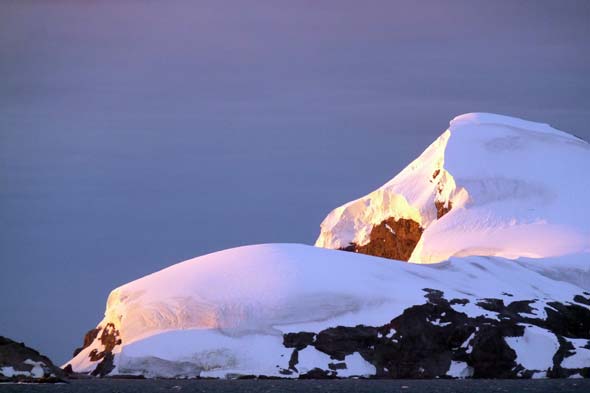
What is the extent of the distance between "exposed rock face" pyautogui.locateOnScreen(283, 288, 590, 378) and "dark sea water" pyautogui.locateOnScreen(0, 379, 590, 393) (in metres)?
3.73

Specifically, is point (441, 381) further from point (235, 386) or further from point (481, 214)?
point (481, 214)

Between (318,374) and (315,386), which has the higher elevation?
(318,374)

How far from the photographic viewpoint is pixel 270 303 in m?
152

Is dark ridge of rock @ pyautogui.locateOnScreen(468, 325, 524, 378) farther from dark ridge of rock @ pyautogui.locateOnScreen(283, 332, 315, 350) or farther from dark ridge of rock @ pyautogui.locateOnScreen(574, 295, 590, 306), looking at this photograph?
dark ridge of rock @ pyautogui.locateOnScreen(574, 295, 590, 306)

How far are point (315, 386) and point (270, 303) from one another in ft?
82.8

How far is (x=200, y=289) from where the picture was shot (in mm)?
154250

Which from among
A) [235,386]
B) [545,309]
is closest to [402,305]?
Result: [545,309]

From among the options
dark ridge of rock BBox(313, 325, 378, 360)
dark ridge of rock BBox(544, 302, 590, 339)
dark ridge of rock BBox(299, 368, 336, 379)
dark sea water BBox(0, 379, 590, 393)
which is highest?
dark ridge of rock BBox(544, 302, 590, 339)

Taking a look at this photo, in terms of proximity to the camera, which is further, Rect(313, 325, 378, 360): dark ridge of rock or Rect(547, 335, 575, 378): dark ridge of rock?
Rect(547, 335, 575, 378): dark ridge of rock

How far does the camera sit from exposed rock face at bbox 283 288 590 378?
14375 centimetres

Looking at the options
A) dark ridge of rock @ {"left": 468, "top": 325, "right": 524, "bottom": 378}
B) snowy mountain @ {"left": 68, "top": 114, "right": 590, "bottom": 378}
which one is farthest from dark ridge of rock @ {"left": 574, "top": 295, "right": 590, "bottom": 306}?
dark ridge of rock @ {"left": 468, "top": 325, "right": 524, "bottom": 378}

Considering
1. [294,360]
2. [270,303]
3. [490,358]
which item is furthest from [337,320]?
[490,358]

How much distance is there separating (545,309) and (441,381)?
19797 mm

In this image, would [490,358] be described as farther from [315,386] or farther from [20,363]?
[20,363]
